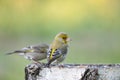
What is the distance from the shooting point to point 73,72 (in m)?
9.82

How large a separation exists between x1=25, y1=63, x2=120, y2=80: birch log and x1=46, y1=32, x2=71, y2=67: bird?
3.50ft

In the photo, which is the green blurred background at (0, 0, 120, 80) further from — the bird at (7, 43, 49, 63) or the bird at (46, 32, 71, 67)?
the bird at (46, 32, 71, 67)

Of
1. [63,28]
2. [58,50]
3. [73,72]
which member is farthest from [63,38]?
[63,28]

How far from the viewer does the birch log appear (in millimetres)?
9750

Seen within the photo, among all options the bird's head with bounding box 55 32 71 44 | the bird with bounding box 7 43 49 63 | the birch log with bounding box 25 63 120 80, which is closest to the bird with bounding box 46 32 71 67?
the bird's head with bounding box 55 32 71 44

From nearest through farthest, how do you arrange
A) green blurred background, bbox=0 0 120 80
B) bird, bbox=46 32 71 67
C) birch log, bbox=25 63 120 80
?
birch log, bbox=25 63 120 80 < bird, bbox=46 32 71 67 < green blurred background, bbox=0 0 120 80

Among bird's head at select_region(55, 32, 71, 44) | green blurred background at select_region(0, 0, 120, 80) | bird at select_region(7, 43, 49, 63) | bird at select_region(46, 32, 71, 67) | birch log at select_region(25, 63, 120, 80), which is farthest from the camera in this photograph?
green blurred background at select_region(0, 0, 120, 80)

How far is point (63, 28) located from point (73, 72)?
15.1 m

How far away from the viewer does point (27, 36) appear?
77.7ft

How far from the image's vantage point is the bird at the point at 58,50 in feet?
38.3

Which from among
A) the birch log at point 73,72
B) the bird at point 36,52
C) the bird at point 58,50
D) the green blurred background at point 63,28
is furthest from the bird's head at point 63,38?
the green blurred background at point 63,28

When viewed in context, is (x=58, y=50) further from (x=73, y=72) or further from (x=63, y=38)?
(x=73, y=72)

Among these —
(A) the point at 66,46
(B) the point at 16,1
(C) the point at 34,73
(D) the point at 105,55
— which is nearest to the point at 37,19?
(B) the point at 16,1

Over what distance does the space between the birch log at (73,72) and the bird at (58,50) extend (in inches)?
42.0
